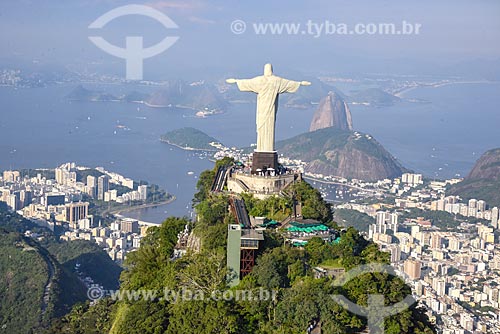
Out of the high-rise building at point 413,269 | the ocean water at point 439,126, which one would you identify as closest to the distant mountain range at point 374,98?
the ocean water at point 439,126

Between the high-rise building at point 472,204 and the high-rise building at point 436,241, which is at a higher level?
the high-rise building at point 472,204

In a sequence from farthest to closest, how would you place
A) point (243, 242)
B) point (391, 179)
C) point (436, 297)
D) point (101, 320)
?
point (391, 179) → point (436, 297) → point (101, 320) → point (243, 242)

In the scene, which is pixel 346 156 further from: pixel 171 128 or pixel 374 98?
pixel 374 98

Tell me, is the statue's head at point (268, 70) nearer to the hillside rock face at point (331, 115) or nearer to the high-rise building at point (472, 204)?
the high-rise building at point (472, 204)

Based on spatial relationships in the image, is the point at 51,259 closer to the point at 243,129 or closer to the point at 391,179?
the point at 391,179

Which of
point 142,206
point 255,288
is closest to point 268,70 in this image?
point 255,288

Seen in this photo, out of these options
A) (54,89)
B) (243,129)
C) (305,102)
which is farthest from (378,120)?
(54,89)

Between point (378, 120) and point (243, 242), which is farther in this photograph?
point (378, 120)
